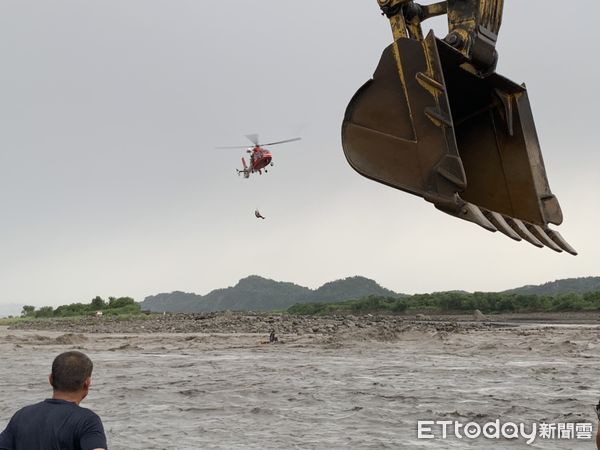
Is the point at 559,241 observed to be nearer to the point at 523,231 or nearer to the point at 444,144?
the point at 523,231

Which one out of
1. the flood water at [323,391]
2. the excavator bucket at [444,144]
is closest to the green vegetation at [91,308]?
the flood water at [323,391]

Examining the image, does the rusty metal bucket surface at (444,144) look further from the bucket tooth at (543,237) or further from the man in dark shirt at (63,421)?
the man in dark shirt at (63,421)

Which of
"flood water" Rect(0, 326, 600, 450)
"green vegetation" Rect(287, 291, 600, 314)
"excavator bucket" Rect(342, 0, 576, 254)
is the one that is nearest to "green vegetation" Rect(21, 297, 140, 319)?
"green vegetation" Rect(287, 291, 600, 314)

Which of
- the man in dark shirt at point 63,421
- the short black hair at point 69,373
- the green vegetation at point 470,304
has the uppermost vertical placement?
the green vegetation at point 470,304

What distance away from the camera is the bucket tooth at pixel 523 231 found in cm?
627

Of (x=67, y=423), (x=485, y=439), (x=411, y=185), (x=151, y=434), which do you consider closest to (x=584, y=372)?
(x=485, y=439)

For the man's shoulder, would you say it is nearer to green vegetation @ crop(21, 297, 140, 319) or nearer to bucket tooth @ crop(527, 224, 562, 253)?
bucket tooth @ crop(527, 224, 562, 253)

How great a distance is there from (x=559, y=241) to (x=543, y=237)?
0.48ft

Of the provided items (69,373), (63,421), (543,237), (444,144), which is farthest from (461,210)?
(63,421)

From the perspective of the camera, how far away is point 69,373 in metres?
3.62

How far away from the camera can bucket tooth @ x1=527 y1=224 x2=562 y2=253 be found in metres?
6.42

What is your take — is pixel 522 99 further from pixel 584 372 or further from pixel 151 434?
pixel 584 372

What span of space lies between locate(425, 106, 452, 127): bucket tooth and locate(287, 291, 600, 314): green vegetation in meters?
43.3

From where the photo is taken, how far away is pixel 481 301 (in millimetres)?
54281
